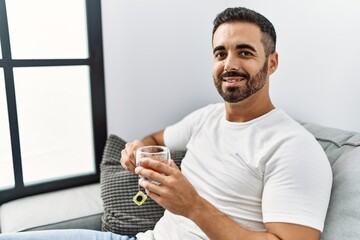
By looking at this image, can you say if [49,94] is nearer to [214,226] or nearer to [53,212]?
[53,212]

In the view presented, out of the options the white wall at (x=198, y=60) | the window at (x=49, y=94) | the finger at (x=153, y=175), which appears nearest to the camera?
the finger at (x=153, y=175)

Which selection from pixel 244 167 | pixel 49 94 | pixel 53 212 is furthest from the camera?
pixel 49 94

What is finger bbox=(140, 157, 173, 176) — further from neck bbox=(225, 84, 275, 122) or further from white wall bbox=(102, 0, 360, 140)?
white wall bbox=(102, 0, 360, 140)


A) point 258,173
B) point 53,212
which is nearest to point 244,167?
point 258,173

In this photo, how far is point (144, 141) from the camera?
151 centimetres

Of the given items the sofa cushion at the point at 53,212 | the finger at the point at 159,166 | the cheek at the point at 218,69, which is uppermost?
the cheek at the point at 218,69

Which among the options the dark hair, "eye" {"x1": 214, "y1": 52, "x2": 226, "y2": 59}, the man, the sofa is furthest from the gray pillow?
the dark hair

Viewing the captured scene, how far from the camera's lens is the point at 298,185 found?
2.86 ft

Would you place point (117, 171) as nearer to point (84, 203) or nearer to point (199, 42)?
point (84, 203)

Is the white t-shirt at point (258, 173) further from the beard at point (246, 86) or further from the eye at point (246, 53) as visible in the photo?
the eye at point (246, 53)

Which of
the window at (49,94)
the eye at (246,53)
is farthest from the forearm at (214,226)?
the window at (49,94)

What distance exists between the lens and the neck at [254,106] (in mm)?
1145

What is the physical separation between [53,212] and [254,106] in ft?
3.45

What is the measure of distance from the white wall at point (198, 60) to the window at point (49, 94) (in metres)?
0.10
